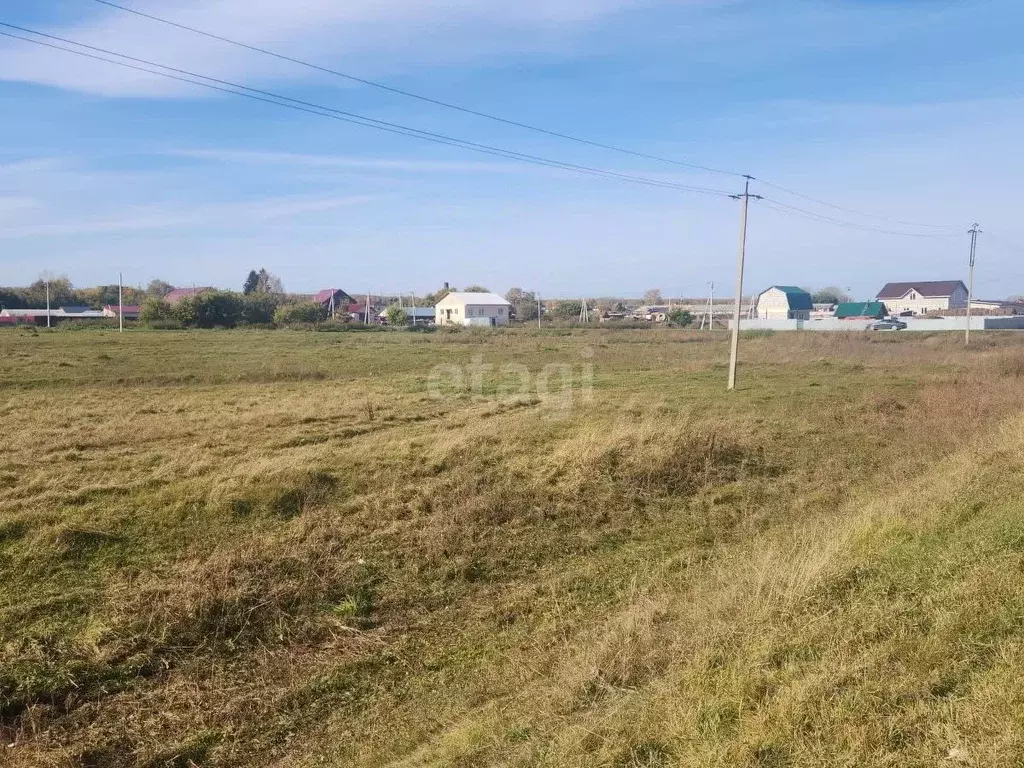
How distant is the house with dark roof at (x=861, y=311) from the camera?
7682 centimetres

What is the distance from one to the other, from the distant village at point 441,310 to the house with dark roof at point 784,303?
0.40 ft

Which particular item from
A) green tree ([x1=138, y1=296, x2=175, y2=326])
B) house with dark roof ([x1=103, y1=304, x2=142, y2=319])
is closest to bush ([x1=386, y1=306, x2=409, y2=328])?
green tree ([x1=138, y1=296, x2=175, y2=326])

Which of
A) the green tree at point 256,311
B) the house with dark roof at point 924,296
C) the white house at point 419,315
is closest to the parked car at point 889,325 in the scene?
the house with dark roof at point 924,296

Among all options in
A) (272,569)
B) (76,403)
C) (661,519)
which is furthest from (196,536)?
(76,403)

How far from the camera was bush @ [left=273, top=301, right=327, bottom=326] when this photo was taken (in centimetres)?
6125

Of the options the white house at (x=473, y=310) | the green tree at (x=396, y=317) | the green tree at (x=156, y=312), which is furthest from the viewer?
the white house at (x=473, y=310)

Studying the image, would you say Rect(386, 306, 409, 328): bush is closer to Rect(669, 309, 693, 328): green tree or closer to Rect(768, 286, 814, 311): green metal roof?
Rect(669, 309, 693, 328): green tree

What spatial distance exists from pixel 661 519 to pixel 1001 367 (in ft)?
78.4

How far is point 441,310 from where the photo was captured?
7756 centimetres

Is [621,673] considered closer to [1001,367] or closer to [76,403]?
[76,403]

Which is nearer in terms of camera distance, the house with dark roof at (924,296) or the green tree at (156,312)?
the green tree at (156,312)

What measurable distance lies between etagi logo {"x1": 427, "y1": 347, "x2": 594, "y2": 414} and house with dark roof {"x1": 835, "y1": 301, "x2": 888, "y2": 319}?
5572cm

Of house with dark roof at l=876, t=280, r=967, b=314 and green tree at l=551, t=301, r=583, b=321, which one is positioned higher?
house with dark roof at l=876, t=280, r=967, b=314

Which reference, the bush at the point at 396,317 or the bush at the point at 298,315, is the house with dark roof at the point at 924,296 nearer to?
the bush at the point at 396,317
